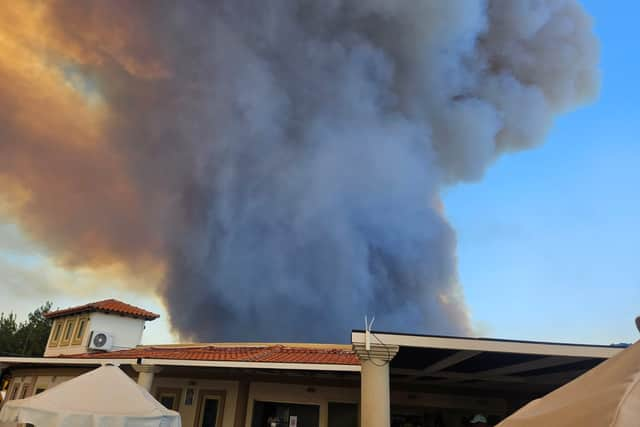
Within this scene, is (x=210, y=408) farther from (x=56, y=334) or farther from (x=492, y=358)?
(x=56, y=334)

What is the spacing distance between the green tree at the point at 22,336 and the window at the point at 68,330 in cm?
1891

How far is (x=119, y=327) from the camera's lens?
2202cm

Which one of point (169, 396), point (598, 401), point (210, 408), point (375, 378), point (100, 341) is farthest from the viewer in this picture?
point (100, 341)

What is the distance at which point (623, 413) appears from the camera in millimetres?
1521

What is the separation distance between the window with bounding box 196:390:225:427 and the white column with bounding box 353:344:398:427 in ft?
28.1

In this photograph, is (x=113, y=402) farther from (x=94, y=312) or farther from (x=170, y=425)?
(x=94, y=312)

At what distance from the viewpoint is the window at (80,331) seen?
21.2 meters

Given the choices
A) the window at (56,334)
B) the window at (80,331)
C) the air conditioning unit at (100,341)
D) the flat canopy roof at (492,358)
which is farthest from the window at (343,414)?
the window at (56,334)

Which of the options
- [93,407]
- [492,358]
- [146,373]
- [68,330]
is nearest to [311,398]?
[146,373]

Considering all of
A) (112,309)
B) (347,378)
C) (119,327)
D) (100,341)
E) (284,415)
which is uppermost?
(112,309)

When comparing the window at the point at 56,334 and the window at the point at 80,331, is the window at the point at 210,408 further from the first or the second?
the window at the point at 56,334

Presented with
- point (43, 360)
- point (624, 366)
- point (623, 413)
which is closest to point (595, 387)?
point (624, 366)

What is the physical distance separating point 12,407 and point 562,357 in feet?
29.4

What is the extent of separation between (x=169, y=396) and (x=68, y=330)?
38.6 ft
